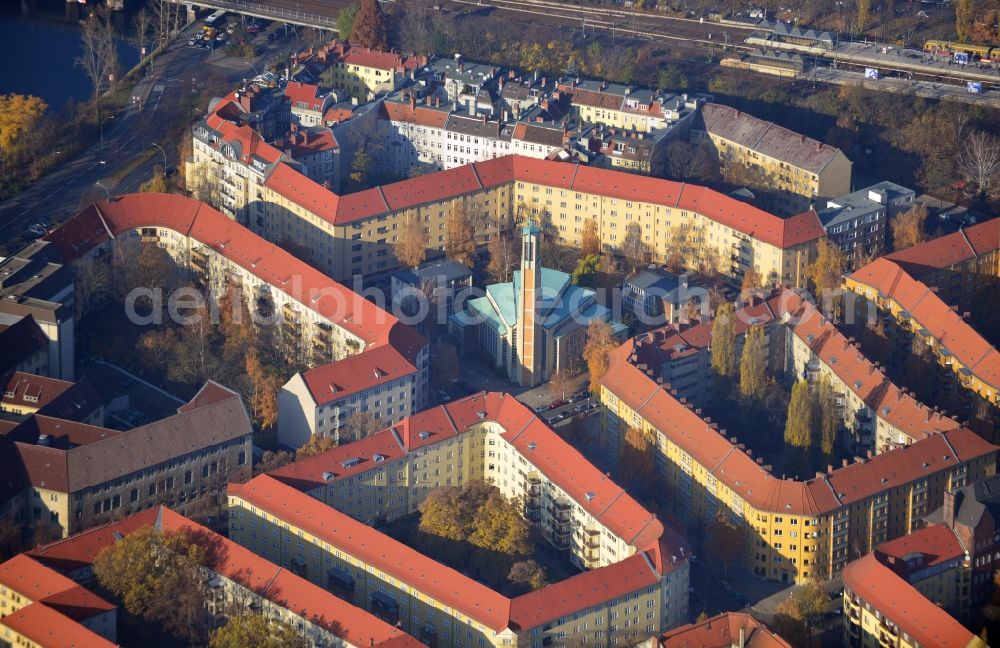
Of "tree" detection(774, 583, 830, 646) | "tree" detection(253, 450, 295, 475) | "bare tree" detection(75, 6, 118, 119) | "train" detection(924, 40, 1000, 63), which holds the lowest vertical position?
"tree" detection(774, 583, 830, 646)

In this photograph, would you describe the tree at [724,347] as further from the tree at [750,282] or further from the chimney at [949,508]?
the chimney at [949,508]

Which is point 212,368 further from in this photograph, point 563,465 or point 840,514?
point 840,514

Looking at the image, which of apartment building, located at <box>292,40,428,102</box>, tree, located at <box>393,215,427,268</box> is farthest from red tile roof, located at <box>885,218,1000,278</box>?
apartment building, located at <box>292,40,428,102</box>

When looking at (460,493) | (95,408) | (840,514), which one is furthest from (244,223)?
(840,514)

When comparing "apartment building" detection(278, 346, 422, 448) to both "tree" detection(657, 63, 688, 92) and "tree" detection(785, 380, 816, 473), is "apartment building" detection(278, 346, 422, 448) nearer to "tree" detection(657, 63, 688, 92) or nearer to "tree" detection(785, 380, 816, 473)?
"tree" detection(785, 380, 816, 473)

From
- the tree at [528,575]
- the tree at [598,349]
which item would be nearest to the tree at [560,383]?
the tree at [598,349]

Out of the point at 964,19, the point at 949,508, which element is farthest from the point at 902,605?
the point at 964,19

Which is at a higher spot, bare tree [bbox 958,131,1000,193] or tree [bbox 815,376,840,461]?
bare tree [bbox 958,131,1000,193]

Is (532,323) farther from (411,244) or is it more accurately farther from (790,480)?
(790,480)
